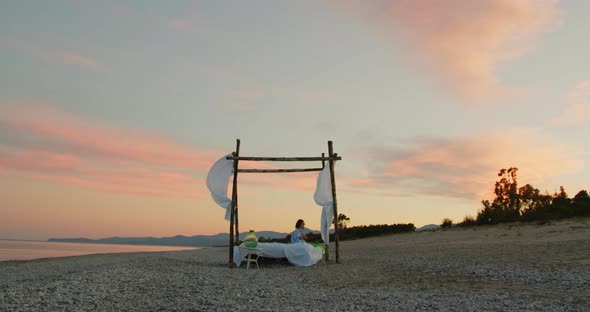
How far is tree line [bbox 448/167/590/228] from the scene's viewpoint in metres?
26.1

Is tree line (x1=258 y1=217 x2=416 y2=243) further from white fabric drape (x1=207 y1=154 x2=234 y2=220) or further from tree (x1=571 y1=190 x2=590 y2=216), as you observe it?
white fabric drape (x1=207 y1=154 x2=234 y2=220)

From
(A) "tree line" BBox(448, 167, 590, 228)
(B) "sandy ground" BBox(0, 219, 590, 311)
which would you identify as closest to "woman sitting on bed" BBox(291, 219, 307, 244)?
(B) "sandy ground" BBox(0, 219, 590, 311)

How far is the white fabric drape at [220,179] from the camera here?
1608cm

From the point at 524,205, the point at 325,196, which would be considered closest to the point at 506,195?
the point at 524,205

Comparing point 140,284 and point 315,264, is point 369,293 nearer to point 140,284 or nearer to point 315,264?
point 140,284

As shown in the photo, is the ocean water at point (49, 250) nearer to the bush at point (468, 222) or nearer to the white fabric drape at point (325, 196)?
the white fabric drape at point (325, 196)

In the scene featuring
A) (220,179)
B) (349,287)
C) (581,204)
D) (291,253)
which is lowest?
(349,287)

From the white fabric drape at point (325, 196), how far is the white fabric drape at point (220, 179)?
2.89m

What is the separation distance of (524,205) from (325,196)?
23.5m

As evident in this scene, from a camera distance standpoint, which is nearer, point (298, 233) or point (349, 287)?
point (349, 287)

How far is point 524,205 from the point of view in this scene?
3481cm

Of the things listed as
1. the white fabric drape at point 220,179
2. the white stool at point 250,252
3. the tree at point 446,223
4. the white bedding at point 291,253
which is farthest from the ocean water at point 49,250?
the tree at point 446,223

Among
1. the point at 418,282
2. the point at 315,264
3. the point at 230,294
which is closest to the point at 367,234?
the point at 315,264

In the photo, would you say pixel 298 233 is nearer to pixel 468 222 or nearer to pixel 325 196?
pixel 325 196
